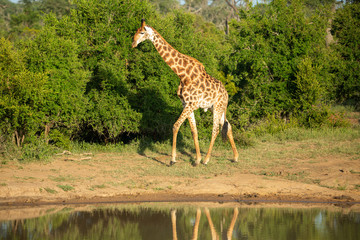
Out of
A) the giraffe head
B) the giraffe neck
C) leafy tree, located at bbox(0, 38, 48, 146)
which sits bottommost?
leafy tree, located at bbox(0, 38, 48, 146)

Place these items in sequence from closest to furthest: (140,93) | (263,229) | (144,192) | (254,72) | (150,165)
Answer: (263,229) → (144,192) → (150,165) → (140,93) → (254,72)

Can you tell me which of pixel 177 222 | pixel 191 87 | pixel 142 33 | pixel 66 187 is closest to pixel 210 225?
pixel 177 222

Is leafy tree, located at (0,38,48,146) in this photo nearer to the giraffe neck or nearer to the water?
the giraffe neck

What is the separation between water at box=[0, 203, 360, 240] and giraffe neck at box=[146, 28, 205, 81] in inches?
167

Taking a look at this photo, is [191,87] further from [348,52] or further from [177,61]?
[348,52]

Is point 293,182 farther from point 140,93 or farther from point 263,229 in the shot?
point 140,93

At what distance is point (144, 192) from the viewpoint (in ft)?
30.8

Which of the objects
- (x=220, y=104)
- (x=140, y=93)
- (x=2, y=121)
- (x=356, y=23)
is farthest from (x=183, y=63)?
(x=356, y=23)

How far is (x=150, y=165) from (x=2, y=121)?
410cm

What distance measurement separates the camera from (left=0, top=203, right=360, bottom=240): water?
6.66 metres

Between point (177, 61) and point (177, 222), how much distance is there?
5478 millimetres

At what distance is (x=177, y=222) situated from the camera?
7.40 meters

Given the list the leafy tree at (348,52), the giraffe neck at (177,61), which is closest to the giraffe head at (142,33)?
the giraffe neck at (177,61)

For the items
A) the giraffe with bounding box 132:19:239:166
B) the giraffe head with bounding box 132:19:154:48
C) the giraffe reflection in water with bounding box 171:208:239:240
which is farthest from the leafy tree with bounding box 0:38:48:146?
the giraffe reflection in water with bounding box 171:208:239:240
